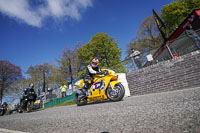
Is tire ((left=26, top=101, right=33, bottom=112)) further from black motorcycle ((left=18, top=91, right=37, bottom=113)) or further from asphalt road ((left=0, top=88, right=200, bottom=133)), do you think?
asphalt road ((left=0, top=88, right=200, bottom=133))

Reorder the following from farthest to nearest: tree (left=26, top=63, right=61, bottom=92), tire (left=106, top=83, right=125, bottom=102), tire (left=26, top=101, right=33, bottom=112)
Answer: tree (left=26, top=63, right=61, bottom=92) < tire (left=26, top=101, right=33, bottom=112) < tire (left=106, top=83, right=125, bottom=102)

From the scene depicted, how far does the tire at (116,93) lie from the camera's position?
3.79 metres

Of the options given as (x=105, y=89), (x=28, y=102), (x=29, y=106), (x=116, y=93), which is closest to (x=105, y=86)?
(x=105, y=89)

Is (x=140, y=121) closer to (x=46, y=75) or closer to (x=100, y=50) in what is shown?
(x=100, y=50)

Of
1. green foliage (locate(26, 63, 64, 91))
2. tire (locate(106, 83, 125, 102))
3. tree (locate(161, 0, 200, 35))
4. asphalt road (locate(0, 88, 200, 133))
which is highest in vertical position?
tree (locate(161, 0, 200, 35))

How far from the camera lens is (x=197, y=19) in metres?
9.34

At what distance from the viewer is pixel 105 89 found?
4.07m

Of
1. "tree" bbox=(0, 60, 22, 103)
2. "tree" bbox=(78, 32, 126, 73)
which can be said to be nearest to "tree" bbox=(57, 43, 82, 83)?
"tree" bbox=(78, 32, 126, 73)

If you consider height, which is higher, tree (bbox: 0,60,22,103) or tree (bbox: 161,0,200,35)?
tree (bbox: 161,0,200,35)

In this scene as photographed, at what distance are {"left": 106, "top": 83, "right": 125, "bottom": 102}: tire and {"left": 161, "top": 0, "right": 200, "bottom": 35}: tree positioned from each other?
83.3ft

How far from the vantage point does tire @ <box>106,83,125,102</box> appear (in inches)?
149

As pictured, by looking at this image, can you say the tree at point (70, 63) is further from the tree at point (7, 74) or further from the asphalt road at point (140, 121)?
the asphalt road at point (140, 121)

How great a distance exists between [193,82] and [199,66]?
2.14ft

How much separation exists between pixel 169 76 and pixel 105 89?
2929mm
